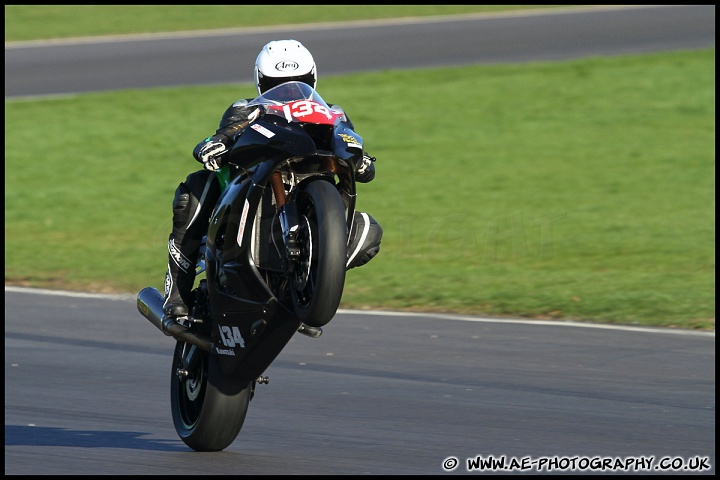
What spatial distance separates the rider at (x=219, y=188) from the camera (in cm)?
653

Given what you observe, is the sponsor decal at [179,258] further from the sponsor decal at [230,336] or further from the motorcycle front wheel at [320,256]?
the motorcycle front wheel at [320,256]

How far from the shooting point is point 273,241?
6320mm

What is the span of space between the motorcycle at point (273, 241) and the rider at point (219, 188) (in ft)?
0.20

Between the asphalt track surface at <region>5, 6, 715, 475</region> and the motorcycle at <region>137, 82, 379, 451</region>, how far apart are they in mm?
573

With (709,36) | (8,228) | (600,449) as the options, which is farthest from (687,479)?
(709,36)

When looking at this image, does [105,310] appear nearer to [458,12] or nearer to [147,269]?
[147,269]

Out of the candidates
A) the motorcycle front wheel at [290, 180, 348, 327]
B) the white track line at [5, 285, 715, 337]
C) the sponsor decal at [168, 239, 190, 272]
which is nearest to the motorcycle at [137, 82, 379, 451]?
the motorcycle front wheel at [290, 180, 348, 327]

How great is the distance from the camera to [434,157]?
20484 millimetres

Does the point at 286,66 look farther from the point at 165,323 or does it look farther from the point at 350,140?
the point at 165,323

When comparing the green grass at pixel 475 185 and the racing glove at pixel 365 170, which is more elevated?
the green grass at pixel 475 185

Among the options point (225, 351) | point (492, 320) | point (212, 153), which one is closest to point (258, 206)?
point (212, 153)

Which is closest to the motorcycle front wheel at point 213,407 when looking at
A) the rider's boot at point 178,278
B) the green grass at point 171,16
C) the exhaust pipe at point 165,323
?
the exhaust pipe at point 165,323

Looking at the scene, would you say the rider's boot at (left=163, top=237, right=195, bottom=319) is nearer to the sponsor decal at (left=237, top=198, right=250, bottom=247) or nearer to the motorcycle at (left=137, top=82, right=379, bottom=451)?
the motorcycle at (left=137, top=82, right=379, bottom=451)

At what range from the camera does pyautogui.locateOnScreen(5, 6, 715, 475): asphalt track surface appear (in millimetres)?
6840
